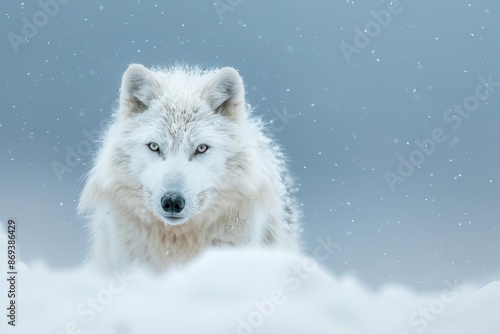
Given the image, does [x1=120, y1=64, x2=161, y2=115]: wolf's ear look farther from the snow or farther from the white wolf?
the snow

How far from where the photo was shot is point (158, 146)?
359 cm

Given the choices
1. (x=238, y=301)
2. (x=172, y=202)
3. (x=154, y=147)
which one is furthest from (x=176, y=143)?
(x=238, y=301)

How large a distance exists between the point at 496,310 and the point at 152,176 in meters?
2.64

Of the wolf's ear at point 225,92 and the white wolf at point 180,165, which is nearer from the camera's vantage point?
the white wolf at point 180,165

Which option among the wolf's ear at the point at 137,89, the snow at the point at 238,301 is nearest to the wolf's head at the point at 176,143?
the wolf's ear at the point at 137,89

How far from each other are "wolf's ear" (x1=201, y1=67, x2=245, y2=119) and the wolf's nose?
77 centimetres

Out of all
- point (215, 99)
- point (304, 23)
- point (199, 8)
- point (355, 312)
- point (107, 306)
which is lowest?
point (107, 306)

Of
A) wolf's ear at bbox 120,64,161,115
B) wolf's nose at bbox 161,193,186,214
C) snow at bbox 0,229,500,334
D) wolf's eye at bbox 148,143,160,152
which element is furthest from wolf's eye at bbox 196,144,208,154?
snow at bbox 0,229,500,334

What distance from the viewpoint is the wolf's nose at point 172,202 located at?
3.32m

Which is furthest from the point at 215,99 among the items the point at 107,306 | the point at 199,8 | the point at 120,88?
the point at 107,306

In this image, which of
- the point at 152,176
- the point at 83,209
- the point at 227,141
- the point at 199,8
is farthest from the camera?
the point at 199,8

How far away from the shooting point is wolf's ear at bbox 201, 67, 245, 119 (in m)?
3.71

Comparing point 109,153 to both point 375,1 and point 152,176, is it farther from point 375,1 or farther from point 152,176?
point 375,1

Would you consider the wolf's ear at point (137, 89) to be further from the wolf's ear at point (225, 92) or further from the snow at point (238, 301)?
the snow at point (238, 301)
